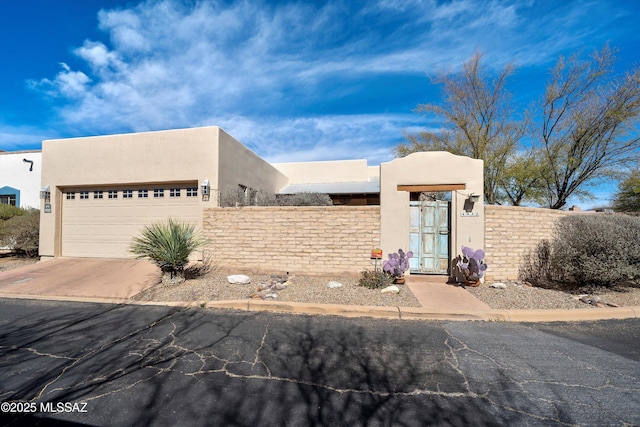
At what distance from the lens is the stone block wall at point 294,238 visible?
8031 mm

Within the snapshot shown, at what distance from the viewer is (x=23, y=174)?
15.3 metres

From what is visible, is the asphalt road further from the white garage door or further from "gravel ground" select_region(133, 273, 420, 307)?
the white garage door

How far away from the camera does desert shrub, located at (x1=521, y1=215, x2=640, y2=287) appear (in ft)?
20.5

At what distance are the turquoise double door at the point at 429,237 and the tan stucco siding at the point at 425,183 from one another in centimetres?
23

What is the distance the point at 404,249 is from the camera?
7.82 meters

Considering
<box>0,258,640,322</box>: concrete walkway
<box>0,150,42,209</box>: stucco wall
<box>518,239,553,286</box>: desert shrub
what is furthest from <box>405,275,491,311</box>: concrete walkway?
<box>0,150,42,209</box>: stucco wall

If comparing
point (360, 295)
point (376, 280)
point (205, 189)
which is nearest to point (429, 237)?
point (376, 280)

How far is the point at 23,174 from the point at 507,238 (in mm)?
23187

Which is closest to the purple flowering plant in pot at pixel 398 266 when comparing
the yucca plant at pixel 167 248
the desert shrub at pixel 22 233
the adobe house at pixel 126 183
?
the adobe house at pixel 126 183

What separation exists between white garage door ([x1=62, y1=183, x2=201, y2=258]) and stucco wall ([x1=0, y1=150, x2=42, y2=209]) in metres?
6.50

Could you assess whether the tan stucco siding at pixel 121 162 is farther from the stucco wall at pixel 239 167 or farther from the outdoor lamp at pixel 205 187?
the stucco wall at pixel 239 167

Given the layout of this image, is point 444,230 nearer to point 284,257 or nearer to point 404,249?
point 404,249

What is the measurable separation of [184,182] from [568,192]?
17767 mm

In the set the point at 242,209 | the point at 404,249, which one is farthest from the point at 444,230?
the point at 242,209
